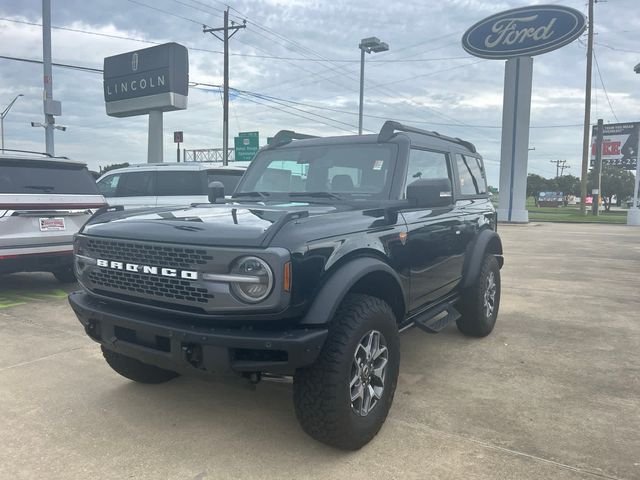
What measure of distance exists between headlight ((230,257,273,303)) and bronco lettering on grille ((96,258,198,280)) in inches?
9.7

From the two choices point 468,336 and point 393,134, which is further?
point 468,336

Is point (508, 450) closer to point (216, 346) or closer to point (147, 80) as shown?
point (216, 346)

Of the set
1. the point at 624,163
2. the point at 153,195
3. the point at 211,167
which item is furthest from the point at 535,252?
the point at 624,163

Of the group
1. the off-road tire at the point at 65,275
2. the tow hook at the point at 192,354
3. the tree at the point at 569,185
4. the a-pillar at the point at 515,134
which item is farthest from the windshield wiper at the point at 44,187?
the tree at the point at 569,185

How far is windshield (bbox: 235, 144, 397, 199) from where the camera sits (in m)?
3.83

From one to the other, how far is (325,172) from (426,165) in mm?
863

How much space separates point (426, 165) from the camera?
4250 millimetres

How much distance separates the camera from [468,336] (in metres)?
5.21

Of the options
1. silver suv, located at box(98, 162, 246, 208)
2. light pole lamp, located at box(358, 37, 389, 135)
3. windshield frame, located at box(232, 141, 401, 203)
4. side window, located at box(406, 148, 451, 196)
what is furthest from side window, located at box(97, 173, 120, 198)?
light pole lamp, located at box(358, 37, 389, 135)

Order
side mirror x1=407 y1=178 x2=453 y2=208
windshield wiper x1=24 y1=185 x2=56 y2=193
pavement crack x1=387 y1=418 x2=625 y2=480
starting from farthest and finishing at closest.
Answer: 1. windshield wiper x1=24 y1=185 x2=56 y2=193
2. side mirror x1=407 y1=178 x2=453 y2=208
3. pavement crack x1=387 y1=418 x2=625 y2=480

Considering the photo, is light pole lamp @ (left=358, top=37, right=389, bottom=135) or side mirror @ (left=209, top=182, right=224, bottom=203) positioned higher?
light pole lamp @ (left=358, top=37, right=389, bottom=135)

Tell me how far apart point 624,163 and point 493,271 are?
6867 centimetres

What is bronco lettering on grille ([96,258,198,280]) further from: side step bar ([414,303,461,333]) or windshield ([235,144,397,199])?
side step bar ([414,303,461,333])

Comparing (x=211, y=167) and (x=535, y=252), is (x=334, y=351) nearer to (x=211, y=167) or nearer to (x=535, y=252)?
(x=211, y=167)
